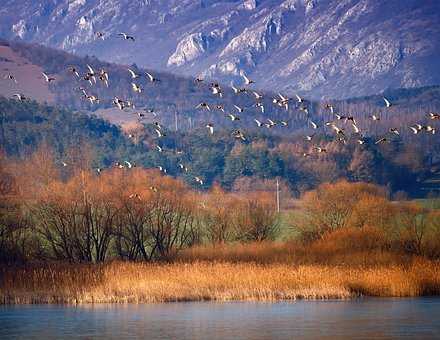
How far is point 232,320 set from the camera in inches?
1943

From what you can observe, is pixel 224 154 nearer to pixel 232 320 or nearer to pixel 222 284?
pixel 222 284

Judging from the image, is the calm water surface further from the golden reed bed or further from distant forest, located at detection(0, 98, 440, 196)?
distant forest, located at detection(0, 98, 440, 196)

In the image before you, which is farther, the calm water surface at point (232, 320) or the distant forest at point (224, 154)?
the distant forest at point (224, 154)

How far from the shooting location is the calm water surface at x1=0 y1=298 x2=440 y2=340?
45.9 m

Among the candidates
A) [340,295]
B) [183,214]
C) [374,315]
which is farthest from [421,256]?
[183,214]

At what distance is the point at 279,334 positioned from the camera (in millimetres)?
45625

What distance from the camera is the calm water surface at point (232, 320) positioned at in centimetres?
4591

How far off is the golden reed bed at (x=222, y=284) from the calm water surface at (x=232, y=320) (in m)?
0.90

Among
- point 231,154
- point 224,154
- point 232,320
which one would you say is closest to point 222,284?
point 232,320

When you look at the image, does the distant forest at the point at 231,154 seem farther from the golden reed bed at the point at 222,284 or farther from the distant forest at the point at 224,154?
the golden reed bed at the point at 222,284

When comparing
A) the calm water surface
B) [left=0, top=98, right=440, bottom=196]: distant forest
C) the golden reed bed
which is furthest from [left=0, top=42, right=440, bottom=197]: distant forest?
the calm water surface

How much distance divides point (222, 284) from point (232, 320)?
21.4 ft

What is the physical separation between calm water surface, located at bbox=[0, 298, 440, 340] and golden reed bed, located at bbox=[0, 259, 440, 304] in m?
0.90

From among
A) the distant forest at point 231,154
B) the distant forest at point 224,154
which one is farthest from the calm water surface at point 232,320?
the distant forest at point 224,154
